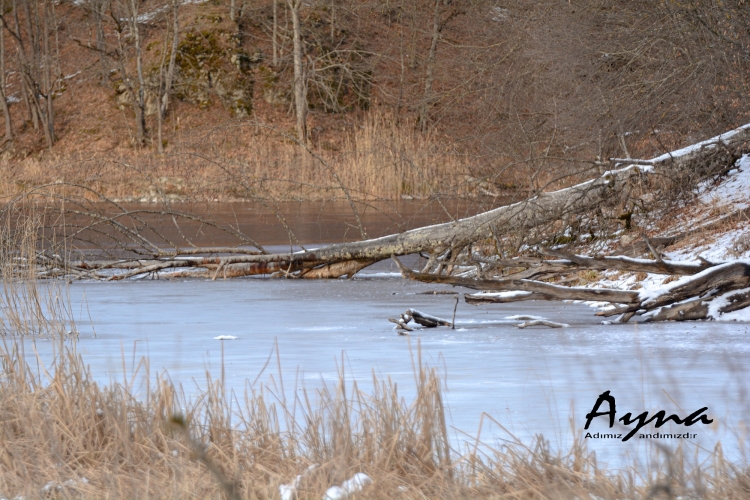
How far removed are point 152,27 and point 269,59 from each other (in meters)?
5.54

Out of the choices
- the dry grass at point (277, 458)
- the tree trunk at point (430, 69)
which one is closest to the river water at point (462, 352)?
the dry grass at point (277, 458)

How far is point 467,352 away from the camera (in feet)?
21.7

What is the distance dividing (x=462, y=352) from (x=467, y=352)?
0.03 m

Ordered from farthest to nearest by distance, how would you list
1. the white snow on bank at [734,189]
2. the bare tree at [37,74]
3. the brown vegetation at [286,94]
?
1. the bare tree at [37,74]
2. the brown vegetation at [286,94]
3. the white snow on bank at [734,189]

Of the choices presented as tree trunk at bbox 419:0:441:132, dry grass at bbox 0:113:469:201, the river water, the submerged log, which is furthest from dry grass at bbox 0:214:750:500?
tree trunk at bbox 419:0:441:132

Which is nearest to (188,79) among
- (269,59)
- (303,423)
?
(269,59)

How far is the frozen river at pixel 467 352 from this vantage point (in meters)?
4.81

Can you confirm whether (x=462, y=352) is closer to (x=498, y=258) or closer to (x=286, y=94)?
(x=498, y=258)

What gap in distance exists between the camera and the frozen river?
15.8 feet

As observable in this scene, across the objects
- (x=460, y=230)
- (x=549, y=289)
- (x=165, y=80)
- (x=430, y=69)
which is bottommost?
(x=549, y=289)

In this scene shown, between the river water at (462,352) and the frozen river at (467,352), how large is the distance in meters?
0.01

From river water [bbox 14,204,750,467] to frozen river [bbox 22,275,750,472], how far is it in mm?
12

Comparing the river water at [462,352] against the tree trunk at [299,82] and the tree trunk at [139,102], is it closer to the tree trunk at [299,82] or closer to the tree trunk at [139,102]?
the tree trunk at [299,82]

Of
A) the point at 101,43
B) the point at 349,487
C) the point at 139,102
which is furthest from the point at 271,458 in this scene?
the point at 101,43
